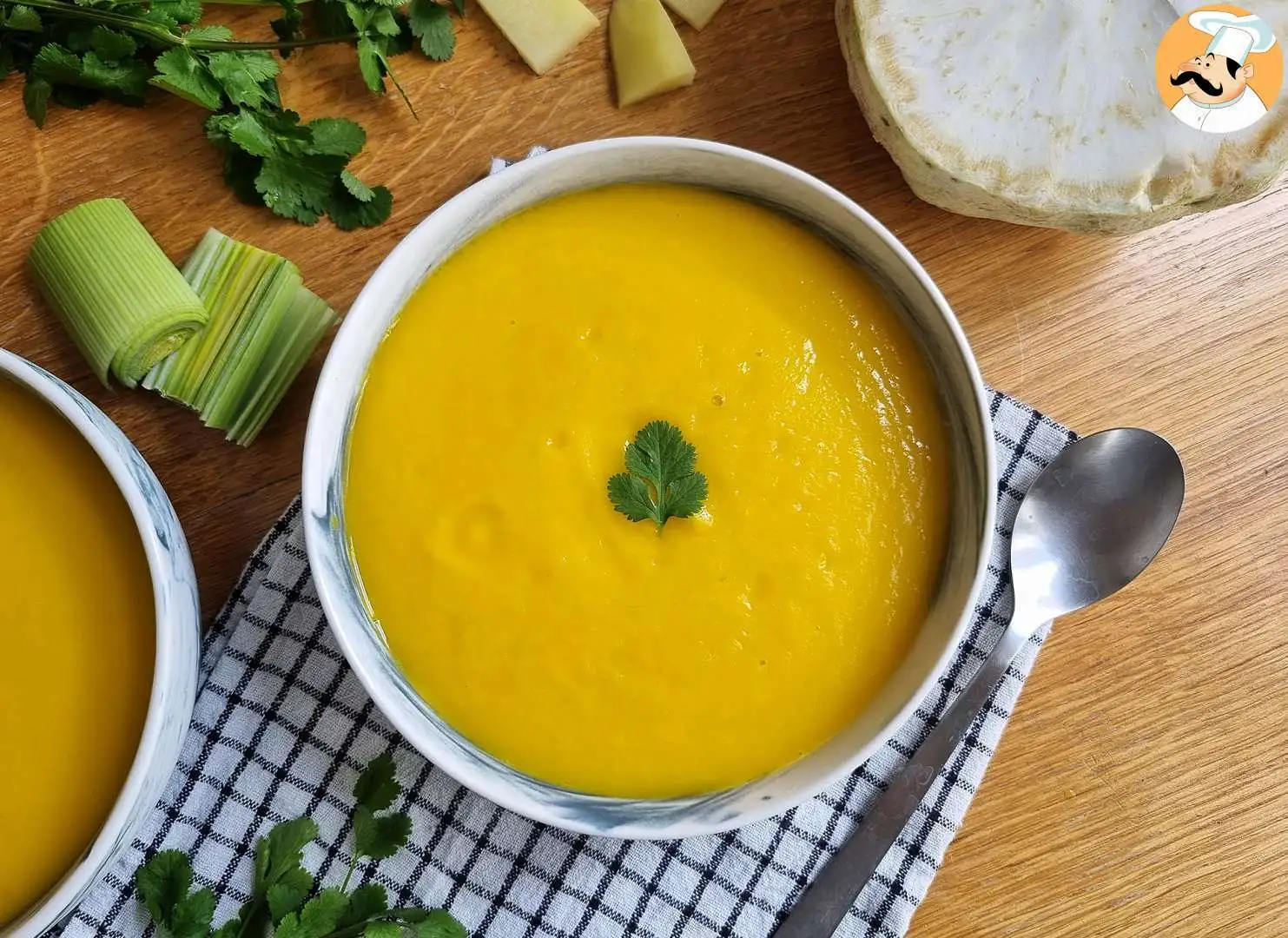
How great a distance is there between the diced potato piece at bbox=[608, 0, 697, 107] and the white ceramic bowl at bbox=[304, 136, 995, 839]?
0.31 m

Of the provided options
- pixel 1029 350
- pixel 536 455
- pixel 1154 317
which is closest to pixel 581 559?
pixel 536 455

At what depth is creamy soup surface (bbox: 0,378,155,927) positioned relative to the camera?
4.09 feet

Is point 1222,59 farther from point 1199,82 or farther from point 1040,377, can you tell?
point 1040,377

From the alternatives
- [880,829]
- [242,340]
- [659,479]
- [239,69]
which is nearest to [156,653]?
[242,340]

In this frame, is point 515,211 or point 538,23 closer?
point 515,211

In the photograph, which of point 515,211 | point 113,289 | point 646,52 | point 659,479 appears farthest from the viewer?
point 646,52

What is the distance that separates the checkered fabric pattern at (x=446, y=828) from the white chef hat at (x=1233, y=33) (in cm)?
97

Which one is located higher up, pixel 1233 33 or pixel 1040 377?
pixel 1233 33

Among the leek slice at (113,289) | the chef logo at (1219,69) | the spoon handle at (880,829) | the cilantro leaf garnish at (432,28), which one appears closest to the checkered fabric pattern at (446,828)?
the spoon handle at (880,829)

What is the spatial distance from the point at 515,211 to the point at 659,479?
0.40 metres

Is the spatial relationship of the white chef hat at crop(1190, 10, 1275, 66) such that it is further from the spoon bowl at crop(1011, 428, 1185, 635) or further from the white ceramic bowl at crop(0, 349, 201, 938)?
the white ceramic bowl at crop(0, 349, 201, 938)

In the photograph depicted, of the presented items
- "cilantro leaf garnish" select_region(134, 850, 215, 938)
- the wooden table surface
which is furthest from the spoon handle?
"cilantro leaf garnish" select_region(134, 850, 215, 938)

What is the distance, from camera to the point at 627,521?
124cm

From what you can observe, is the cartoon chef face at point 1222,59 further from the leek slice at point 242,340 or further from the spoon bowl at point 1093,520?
the leek slice at point 242,340
